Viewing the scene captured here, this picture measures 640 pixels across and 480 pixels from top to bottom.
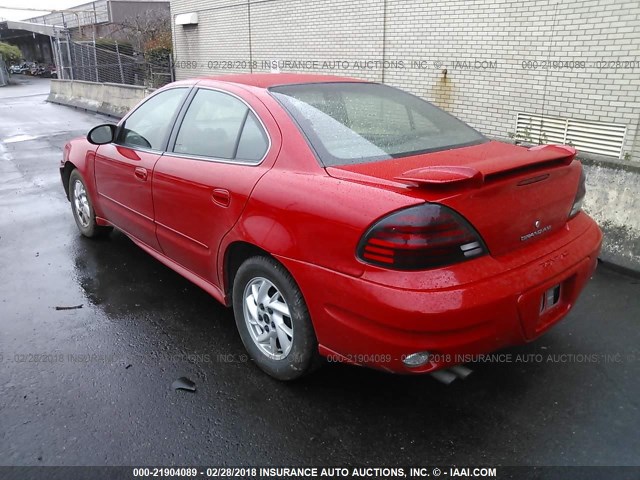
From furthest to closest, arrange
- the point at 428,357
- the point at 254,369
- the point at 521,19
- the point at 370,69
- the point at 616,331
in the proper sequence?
the point at 370,69 → the point at 521,19 → the point at 616,331 → the point at 254,369 → the point at 428,357

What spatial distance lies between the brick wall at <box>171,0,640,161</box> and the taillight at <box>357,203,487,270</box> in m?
5.04

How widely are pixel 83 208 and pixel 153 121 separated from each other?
5.56 ft

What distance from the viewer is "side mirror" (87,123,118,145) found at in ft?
14.1

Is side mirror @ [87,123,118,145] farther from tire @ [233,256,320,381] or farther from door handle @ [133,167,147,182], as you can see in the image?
tire @ [233,256,320,381]

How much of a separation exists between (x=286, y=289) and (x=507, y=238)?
1104 millimetres

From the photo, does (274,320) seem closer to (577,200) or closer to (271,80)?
(271,80)

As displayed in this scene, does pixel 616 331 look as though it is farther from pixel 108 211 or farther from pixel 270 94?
pixel 108 211

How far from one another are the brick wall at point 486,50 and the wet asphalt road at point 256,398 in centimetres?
333

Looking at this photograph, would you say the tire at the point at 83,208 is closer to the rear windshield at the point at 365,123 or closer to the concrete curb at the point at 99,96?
the rear windshield at the point at 365,123

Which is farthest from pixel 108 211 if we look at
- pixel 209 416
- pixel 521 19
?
pixel 521 19

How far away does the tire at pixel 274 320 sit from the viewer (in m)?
2.65

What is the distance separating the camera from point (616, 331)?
11.2 ft

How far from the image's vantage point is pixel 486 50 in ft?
24.7

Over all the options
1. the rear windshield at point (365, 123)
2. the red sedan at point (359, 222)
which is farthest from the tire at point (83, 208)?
the rear windshield at point (365, 123)
